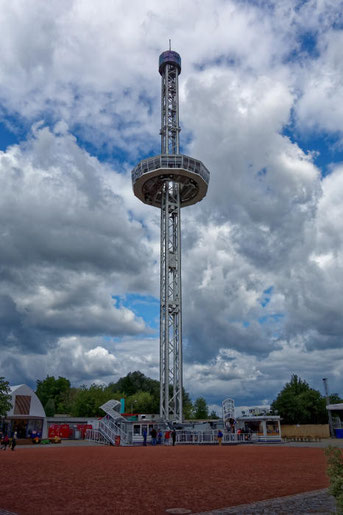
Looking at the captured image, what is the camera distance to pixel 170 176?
60.6 metres

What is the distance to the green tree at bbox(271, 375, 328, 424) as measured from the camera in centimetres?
6259

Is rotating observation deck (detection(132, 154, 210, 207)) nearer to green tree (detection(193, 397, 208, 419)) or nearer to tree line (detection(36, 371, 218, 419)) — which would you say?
tree line (detection(36, 371, 218, 419))

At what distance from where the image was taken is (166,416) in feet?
176

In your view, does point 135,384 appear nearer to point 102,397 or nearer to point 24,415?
point 102,397

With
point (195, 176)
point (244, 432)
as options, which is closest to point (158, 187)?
point (195, 176)

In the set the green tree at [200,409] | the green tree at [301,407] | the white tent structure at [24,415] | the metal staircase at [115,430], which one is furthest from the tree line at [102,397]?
the metal staircase at [115,430]

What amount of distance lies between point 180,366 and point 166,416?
249 inches

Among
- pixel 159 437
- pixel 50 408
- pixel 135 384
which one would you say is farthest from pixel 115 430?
pixel 135 384

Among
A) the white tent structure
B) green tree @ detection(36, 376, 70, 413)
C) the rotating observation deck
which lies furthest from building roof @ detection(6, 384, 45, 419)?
green tree @ detection(36, 376, 70, 413)

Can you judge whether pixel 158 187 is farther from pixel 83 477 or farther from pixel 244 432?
pixel 83 477

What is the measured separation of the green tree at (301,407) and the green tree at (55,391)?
54653 millimetres

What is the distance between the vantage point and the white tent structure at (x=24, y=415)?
168ft

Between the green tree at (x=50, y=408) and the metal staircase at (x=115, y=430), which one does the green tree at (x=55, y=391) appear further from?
the metal staircase at (x=115, y=430)

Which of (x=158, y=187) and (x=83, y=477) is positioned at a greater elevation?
(x=158, y=187)
